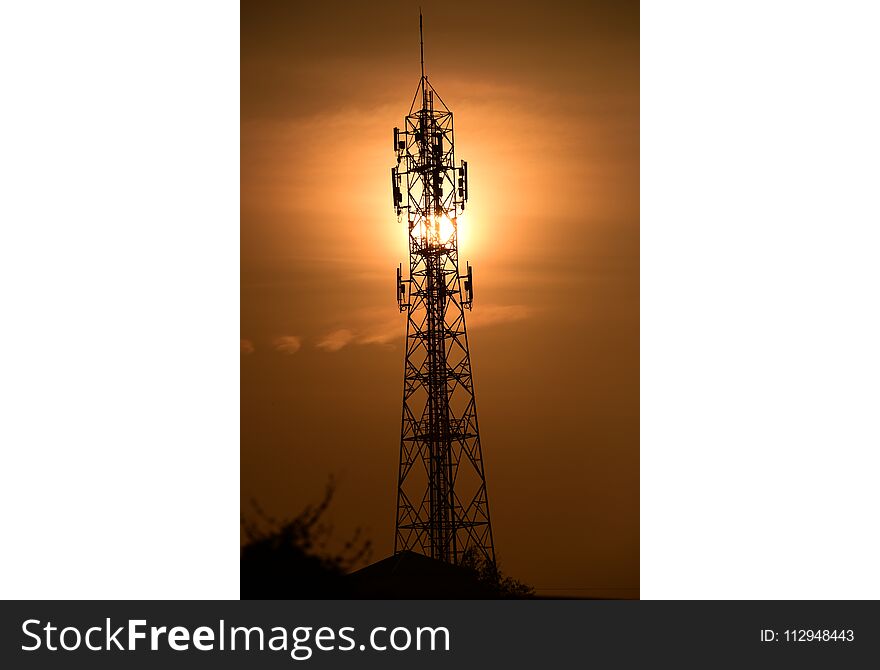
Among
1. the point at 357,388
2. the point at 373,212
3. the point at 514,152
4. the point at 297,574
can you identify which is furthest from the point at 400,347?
the point at 297,574

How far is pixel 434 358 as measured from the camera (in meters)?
16.9

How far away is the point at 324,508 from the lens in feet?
52.6

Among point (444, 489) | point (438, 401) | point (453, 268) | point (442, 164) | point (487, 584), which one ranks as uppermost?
point (442, 164)

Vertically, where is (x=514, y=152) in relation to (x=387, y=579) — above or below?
above

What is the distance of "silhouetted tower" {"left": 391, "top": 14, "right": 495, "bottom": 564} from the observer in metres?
16.8

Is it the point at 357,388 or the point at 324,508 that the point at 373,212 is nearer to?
the point at 357,388

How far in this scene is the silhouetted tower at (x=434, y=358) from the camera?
55.0 feet

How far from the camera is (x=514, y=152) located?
53.7 feet
